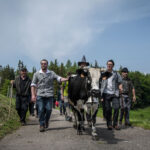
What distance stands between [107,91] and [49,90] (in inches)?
86.4

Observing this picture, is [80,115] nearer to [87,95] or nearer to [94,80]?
[87,95]

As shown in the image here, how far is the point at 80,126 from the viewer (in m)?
7.23

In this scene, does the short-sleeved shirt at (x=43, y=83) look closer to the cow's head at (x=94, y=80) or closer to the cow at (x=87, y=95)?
the cow at (x=87, y=95)

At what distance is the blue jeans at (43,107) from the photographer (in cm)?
794

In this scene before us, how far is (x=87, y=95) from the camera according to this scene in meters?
6.87

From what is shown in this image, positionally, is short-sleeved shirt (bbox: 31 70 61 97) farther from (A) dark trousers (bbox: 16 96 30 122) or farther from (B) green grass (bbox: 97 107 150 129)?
(B) green grass (bbox: 97 107 150 129)

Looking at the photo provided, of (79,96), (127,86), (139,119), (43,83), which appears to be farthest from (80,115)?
(139,119)

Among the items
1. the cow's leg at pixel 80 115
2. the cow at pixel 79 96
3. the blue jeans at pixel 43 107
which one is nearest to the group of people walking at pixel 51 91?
the blue jeans at pixel 43 107

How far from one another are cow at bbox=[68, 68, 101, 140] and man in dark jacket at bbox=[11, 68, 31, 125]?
2.66m

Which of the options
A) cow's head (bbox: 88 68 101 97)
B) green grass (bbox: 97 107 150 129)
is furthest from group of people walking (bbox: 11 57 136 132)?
green grass (bbox: 97 107 150 129)

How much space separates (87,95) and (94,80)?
65 cm

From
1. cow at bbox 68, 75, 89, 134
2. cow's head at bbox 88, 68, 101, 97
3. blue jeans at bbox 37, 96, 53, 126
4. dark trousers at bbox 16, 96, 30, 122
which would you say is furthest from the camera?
dark trousers at bbox 16, 96, 30, 122

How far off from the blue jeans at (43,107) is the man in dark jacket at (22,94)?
168 cm

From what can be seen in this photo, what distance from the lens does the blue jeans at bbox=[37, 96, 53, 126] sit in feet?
26.0
